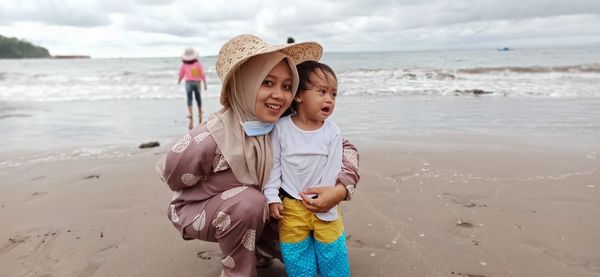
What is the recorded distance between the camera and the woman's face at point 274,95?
2.07 metres


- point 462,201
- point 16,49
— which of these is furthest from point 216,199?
point 16,49

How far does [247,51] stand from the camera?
203 cm

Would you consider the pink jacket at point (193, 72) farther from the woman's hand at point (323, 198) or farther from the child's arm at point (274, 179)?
the woman's hand at point (323, 198)

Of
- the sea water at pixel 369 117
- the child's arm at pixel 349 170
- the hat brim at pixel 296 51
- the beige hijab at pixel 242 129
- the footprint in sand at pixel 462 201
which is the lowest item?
the footprint in sand at pixel 462 201

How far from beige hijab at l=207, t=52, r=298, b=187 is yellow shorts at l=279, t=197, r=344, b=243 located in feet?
0.60

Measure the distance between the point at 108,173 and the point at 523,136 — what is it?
4950mm

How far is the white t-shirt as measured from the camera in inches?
83.4

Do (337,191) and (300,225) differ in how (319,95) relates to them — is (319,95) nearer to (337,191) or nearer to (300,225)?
(337,191)

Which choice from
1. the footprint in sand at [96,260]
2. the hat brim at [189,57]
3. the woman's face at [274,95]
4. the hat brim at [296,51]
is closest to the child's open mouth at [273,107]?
the woman's face at [274,95]

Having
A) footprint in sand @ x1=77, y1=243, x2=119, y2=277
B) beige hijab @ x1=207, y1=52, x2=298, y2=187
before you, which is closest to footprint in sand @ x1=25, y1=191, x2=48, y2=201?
footprint in sand @ x1=77, y1=243, x2=119, y2=277

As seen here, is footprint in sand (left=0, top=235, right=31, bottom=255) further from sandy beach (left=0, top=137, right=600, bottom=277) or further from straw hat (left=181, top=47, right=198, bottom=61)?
straw hat (left=181, top=47, right=198, bottom=61)

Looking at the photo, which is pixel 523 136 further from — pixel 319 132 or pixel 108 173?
pixel 108 173

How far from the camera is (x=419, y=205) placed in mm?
3328

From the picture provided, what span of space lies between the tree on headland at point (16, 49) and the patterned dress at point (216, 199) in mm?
100991
